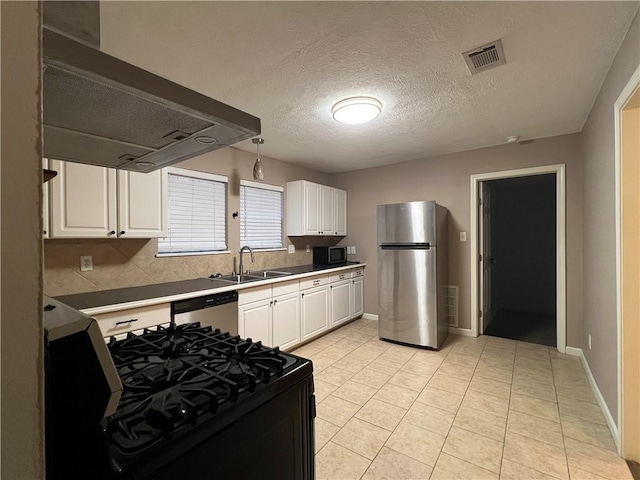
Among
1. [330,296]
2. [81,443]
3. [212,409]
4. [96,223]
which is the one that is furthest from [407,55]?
[330,296]

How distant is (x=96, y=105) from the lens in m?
0.73

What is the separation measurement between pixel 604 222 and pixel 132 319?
3490 millimetres

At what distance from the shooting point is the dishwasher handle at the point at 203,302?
230 centimetres

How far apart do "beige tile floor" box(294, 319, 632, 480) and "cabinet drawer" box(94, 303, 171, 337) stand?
1415 millimetres

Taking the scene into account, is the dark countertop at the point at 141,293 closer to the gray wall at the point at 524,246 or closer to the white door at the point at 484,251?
the white door at the point at 484,251

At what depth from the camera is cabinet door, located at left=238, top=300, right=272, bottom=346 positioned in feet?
9.30

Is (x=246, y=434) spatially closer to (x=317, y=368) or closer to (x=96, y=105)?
(x=96, y=105)

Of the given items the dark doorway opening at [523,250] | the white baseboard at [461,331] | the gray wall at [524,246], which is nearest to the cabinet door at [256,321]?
the white baseboard at [461,331]

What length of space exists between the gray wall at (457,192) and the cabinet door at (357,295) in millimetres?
105

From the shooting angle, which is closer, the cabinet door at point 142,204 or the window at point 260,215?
the cabinet door at point 142,204

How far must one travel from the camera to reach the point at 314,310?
3750 mm

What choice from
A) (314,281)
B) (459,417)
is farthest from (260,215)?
(459,417)

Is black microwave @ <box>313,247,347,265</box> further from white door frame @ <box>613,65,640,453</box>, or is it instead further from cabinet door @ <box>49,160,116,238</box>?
white door frame @ <box>613,65,640,453</box>

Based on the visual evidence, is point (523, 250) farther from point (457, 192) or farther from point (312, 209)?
point (312, 209)
